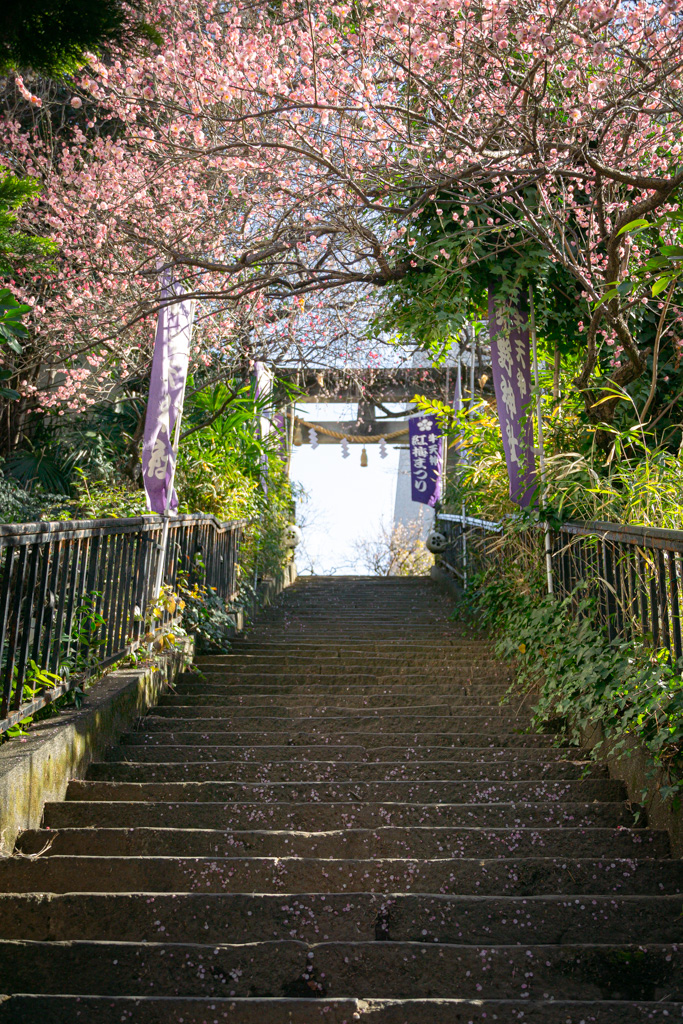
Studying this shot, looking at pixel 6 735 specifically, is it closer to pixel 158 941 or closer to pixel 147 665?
pixel 158 941

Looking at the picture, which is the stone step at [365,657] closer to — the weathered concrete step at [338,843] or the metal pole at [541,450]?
the metal pole at [541,450]

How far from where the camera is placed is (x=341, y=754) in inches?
142

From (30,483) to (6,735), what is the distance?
19.5 ft

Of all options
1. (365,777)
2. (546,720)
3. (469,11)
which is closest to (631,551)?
(546,720)

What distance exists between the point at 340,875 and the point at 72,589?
1816mm

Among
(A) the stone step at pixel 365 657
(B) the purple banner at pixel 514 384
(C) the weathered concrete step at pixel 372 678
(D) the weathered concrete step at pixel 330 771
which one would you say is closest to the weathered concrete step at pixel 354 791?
(D) the weathered concrete step at pixel 330 771

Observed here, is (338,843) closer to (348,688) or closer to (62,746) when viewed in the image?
(62,746)

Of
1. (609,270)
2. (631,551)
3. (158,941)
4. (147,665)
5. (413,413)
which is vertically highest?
(413,413)

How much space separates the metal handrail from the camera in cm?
291

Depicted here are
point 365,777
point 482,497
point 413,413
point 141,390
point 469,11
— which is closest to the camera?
point 365,777

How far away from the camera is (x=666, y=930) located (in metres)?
2.25

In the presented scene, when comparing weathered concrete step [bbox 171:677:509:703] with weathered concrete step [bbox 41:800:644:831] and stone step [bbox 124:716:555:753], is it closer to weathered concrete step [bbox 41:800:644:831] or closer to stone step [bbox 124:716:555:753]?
stone step [bbox 124:716:555:753]

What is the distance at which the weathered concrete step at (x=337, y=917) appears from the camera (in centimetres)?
222

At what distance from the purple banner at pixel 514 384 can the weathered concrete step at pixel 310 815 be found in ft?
8.25
